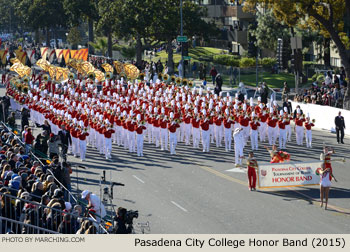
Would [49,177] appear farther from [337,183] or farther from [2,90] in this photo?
[2,90]

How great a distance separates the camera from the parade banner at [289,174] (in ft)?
80.5

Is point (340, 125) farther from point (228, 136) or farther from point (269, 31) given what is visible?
point (269, 31)

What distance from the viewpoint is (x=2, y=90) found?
55.0m

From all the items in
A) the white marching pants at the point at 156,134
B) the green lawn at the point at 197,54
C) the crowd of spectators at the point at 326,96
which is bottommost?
the white marching pants at the point at 156,134

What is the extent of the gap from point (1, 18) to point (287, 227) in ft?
398

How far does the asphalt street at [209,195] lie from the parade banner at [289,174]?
1.07 ft

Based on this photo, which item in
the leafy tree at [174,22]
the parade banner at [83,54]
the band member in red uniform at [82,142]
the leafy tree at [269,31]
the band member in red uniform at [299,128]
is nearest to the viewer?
the band member in red uniform at [82,142]

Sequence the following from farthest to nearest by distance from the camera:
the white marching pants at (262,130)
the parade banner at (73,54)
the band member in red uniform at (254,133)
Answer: the parade banner at (73,54) → the white marching pants at (262,130) → the band member in red uniform at (254,133)

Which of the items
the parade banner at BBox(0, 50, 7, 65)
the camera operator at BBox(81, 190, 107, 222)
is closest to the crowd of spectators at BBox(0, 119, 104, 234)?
the camera operator at BBox(81, 190, 107, 222)

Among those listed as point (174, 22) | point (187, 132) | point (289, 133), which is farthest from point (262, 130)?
point (174, 22)

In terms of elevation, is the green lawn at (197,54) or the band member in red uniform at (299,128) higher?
the green lawn at (197,54)

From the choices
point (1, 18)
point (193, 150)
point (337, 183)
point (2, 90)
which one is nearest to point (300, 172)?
point (337, 183)

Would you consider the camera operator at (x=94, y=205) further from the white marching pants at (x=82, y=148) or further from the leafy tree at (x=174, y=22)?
the leafy tree at (x=174, y=22)

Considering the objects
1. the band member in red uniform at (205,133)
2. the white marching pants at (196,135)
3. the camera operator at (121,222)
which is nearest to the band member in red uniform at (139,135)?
the white marching pants at (196,135)
